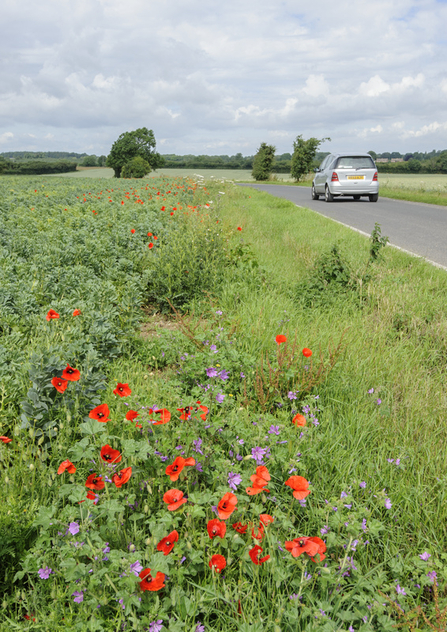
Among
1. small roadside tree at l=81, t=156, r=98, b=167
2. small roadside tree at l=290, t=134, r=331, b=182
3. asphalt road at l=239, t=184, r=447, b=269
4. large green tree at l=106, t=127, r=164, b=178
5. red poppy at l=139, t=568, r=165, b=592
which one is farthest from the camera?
small roadside tree at l=81, t=156, r=98, b=167

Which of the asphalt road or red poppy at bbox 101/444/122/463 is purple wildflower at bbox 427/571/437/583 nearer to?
red poppy at bbox 101/444/122/463

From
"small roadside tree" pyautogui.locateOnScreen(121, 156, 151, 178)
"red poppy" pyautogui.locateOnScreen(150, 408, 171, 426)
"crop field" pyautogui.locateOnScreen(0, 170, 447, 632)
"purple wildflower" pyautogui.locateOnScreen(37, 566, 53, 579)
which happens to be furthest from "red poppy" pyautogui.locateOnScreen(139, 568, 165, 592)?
"small roadside tree" pyautogui.locateOnScreen(121, 156, 151, 178)

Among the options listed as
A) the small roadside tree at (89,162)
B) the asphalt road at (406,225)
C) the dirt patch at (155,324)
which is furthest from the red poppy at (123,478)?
the small roadside tree at (89,162)

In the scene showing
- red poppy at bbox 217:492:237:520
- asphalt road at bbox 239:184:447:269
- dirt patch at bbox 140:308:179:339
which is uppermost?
asphalt road at bbox 239:184:447:269

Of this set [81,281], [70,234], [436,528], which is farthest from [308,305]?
[70,234]

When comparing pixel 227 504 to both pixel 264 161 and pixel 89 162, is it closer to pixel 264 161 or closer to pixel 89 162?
pixel 264 161

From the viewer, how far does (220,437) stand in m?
2.23

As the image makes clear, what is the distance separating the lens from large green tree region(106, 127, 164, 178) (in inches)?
2938

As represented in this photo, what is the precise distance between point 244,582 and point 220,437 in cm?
81

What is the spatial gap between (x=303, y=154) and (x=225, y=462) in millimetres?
47733

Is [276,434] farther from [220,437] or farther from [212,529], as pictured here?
[212,529]

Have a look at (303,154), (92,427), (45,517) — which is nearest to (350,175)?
(92,427)

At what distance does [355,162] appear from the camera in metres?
15.0

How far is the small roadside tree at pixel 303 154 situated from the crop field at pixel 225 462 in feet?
146
